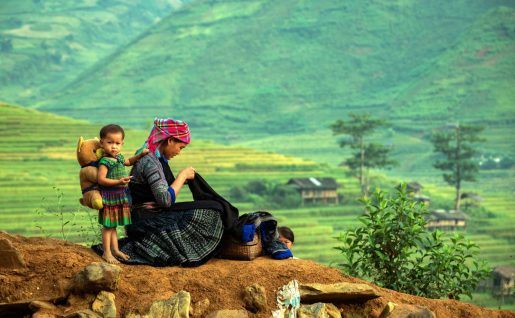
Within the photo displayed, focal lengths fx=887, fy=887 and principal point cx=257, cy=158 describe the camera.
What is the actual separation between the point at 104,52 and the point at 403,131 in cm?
7606

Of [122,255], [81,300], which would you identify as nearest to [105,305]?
[81,300]

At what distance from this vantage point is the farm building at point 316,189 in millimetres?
54500

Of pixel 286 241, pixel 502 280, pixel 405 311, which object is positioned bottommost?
pixel 502 280

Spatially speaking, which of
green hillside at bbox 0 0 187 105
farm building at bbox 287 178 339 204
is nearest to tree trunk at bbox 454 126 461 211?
farm building at bbox 287 178 339 204

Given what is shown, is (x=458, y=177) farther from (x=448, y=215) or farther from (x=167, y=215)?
(x=167, y=215)

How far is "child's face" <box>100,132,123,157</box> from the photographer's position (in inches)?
268

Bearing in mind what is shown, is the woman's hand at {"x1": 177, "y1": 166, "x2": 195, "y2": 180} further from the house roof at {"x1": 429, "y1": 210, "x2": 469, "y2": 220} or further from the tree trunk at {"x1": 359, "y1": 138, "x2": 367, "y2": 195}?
the tree trunk at {"x1": 359, "y1": 138, "x2": 367, "y2": 195}

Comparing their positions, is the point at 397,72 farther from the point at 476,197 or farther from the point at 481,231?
the point at 481,231

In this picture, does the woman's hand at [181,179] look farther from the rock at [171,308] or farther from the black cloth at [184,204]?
the rock at [171,308]

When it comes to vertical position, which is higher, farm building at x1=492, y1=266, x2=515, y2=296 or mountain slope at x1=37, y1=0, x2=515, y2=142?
mountain slope at x1=37, y1=0, x2=515, y2=142

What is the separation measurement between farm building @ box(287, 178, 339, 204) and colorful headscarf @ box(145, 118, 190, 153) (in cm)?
4724

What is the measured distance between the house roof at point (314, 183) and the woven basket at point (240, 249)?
155ft

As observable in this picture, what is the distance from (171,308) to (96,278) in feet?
1.88

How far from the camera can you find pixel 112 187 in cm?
684
